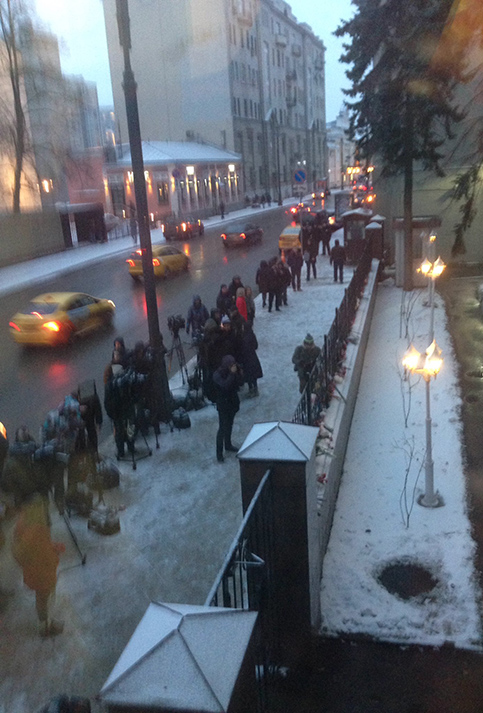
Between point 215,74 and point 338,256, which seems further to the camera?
point 215,74

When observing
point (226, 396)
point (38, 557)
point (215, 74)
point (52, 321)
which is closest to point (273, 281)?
point (52, 321)

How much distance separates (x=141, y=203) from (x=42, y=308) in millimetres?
7769

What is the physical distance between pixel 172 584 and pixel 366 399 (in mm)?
5980

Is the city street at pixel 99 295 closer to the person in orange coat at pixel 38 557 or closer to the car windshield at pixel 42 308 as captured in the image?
the car windshield at pixel 42 308

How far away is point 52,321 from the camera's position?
52.0 feet

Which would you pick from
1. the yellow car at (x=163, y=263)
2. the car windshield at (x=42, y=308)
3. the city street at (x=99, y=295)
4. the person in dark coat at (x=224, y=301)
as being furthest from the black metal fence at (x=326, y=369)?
the yellow car at (x=163, y=263)

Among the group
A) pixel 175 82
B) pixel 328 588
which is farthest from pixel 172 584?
pixel 175 82

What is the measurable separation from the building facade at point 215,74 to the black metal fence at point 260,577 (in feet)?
175

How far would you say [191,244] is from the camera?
126 ft

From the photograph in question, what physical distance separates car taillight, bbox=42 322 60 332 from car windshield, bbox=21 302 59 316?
37cm

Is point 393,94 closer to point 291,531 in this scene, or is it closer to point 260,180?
point 291,531

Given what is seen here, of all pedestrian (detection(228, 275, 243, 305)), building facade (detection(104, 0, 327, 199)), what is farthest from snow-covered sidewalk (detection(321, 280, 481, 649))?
building facade (detection(104, 0, 327, 199))

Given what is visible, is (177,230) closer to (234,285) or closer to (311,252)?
(311,252)

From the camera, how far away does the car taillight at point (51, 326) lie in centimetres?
1581
